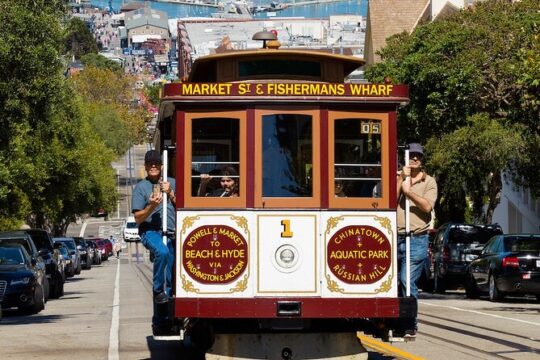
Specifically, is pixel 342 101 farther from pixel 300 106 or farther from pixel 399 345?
pixel 399 345

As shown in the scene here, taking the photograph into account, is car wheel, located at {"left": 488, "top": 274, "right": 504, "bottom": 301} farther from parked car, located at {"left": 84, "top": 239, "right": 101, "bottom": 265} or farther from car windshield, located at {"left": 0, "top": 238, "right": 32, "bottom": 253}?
parked car, located at {"left": 84, "top": 239, "right": 101, "bottom": 265}

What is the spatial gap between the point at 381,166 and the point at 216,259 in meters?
1.83

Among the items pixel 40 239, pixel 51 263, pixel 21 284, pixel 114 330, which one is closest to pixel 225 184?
pixel 114 330

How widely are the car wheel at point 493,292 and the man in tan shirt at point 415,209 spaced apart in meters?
14.8

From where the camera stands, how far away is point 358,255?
1299 centimetres

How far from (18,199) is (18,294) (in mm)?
17469

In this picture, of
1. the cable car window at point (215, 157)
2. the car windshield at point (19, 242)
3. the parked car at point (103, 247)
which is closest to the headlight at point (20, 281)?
the car windshield at point (19, 242)

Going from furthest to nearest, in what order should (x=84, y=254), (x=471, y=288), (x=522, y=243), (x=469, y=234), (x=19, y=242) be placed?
1. (x=84, y=254)
2. (x=469, y=234)
3. (x=471, y=288)
4. (x=19, y=242)
5. (x=522, y=243)

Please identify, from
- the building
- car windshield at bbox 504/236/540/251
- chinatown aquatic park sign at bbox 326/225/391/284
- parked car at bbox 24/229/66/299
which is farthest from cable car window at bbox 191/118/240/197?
the building

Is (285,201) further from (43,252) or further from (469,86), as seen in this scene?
(469,86)

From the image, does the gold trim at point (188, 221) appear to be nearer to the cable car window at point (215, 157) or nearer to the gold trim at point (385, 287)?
the cable car window at point (215, 157)

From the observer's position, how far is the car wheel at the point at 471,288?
30577mm

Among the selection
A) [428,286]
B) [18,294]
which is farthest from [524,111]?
[18,294]

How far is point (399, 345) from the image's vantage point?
1719 cm
